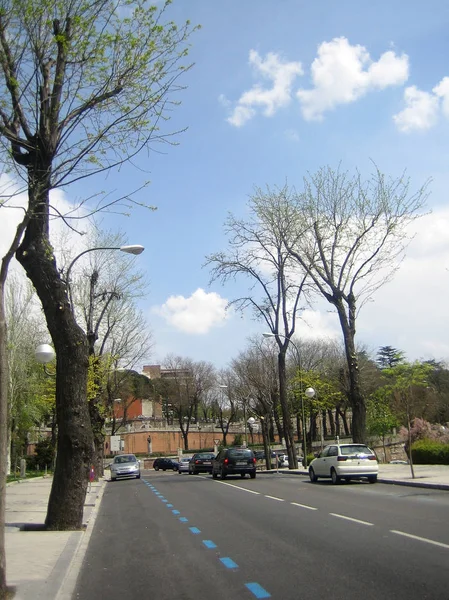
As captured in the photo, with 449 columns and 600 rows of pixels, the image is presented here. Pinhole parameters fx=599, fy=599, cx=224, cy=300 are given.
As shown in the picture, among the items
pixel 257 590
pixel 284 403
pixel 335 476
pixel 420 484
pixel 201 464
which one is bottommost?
pixel 201 464

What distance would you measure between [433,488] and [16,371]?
1221 inches

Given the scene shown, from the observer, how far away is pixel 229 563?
27.1ft

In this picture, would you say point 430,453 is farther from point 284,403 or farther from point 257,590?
point 257,590

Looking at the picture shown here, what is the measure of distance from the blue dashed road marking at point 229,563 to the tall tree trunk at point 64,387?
456 centimetres

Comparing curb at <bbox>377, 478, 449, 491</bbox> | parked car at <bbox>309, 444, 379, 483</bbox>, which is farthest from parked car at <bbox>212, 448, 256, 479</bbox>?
curb at <bbox>377, 478, 449, 491</bbox>

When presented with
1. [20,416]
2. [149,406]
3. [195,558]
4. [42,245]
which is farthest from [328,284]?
[149,406]

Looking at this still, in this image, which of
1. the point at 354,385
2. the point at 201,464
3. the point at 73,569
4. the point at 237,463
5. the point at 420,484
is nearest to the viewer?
the point at 73,569

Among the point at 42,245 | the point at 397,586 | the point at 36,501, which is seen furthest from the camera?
the point at 36,501

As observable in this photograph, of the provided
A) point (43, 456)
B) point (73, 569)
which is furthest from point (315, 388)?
point (73, 569)

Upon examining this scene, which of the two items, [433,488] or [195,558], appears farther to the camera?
[433,488]

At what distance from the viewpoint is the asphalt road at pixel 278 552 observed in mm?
→ 6715

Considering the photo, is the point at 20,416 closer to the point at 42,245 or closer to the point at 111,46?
the point at 42,245

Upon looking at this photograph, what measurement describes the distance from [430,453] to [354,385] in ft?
22.8

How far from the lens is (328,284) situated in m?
30.6
